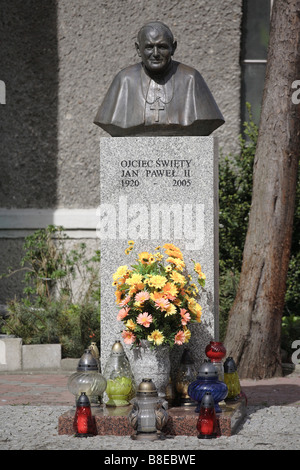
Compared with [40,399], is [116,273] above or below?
above

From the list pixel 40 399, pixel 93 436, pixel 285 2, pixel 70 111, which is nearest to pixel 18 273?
pixel 70 111

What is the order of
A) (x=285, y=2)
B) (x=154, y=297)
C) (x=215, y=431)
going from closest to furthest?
(x=215, y=431) → (x=154, y=297) → (x=285, y=2)

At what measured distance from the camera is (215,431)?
5.60m

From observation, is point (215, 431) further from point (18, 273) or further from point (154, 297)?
point (18, 273)

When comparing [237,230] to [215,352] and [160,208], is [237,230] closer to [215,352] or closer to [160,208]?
[160,208]

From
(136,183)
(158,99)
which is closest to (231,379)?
(136,183)

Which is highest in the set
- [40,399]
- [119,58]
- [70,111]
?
[119,58]

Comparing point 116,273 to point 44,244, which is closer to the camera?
point 116,273

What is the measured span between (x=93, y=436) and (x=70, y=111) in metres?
7.29

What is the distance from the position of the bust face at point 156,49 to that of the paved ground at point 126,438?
2.94m

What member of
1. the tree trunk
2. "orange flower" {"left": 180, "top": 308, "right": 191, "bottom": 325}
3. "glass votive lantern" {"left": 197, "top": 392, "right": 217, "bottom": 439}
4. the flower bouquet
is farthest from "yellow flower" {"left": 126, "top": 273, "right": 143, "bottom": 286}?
the tree trunk

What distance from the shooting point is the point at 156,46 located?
664 centimetres

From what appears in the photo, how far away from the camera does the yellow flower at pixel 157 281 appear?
6.05 m

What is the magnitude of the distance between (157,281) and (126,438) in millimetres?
1168
